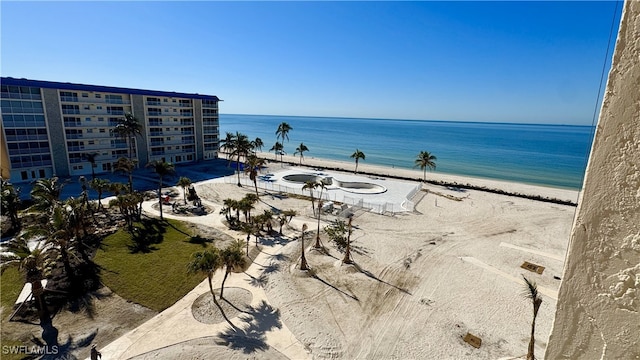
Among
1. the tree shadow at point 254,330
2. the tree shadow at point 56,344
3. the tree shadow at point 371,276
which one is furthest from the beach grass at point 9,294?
the tree shadow at point 371,276

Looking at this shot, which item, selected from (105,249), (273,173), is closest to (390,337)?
(105,249)

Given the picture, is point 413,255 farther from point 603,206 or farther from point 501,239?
point 603,206

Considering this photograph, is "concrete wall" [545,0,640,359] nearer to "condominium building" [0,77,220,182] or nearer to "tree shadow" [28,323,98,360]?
"tree shadow" [28,323,98,360]

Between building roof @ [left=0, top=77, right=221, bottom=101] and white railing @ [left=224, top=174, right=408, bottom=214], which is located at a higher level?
building roof @ [left=0, top=77, right=221, bottom=101]

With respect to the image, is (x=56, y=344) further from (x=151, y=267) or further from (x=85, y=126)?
(x=85, y=126)

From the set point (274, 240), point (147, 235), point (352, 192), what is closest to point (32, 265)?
point (147, 235)

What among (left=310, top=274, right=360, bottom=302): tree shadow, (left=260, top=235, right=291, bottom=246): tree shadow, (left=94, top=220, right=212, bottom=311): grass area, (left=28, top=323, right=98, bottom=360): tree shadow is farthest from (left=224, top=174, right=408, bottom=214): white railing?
(left=28, top=323, right=98, bottom=360): tree shadow
